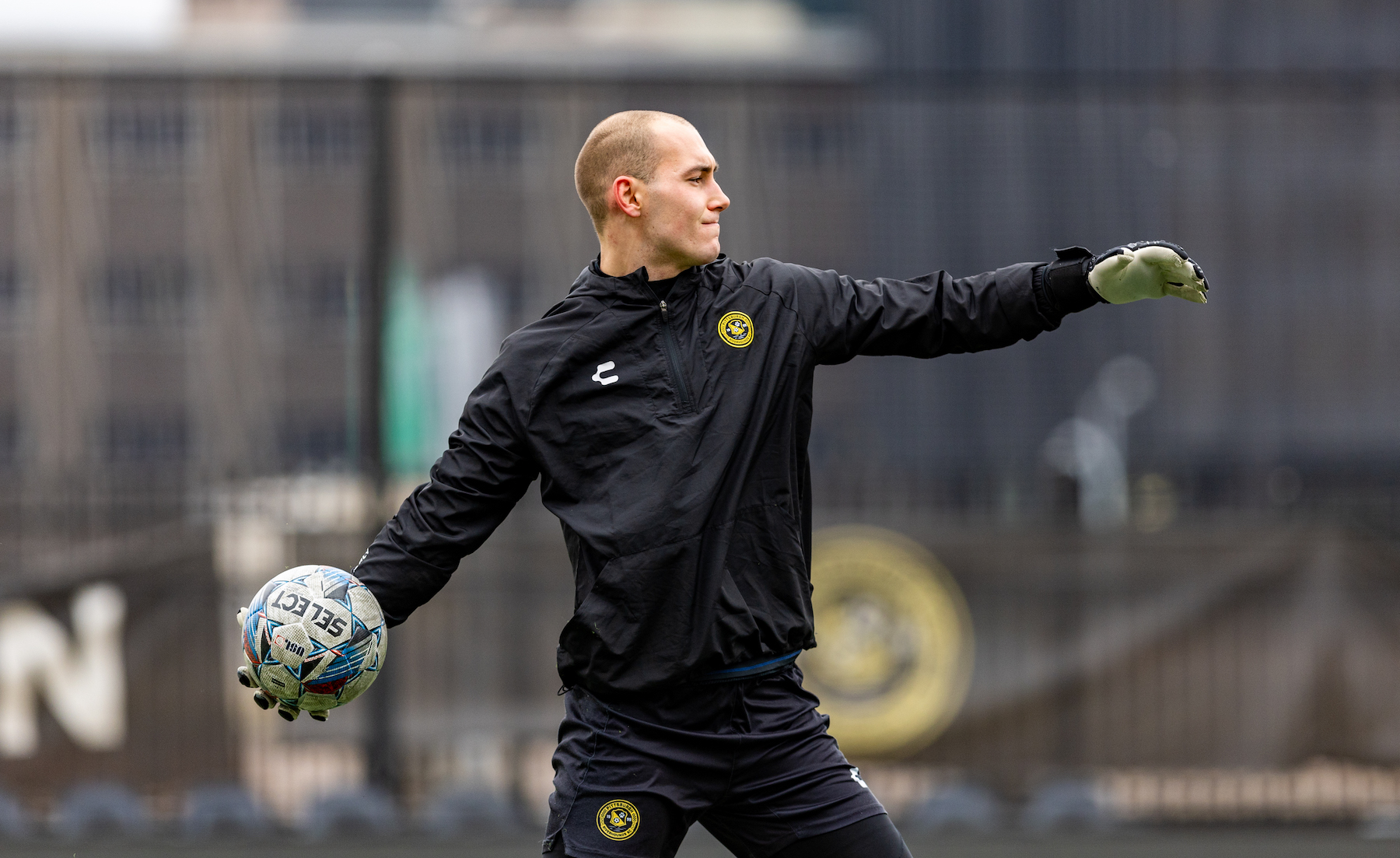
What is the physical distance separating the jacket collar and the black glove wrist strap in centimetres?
75

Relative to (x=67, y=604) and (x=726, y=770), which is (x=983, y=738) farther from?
(x=726, y=770)

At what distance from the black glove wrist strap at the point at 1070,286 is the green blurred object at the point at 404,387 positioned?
19.7 ft

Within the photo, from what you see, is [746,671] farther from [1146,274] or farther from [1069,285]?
[1146,274]

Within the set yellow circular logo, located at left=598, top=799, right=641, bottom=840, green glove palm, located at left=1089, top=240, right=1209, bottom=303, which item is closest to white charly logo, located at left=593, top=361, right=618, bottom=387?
yellow circular logo, located at left=598, top=799, right=641, bottom=840

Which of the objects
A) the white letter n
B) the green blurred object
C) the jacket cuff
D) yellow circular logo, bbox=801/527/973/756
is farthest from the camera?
the green blurred object

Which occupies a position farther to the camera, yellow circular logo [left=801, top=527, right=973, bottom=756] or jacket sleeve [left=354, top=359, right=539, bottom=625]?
yellow circular logo [left=801, top=527, right=973, bottom=756]

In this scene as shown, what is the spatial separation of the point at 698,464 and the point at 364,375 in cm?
594

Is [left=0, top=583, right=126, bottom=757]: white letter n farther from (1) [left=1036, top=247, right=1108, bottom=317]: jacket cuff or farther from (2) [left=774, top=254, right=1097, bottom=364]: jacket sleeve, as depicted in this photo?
(1) [left=1036, top=247, right=1108, bottom=317]: jacket cuff

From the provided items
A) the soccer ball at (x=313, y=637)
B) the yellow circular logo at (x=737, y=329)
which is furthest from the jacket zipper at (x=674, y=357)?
the soccer ball at (x=313, y=637)

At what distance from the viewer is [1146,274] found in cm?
348

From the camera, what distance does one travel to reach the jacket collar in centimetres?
362

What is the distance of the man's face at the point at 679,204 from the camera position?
142 inches

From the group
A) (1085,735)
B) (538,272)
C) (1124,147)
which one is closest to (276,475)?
(1085,735)

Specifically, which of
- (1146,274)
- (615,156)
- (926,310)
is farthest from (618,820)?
(1146,274)
